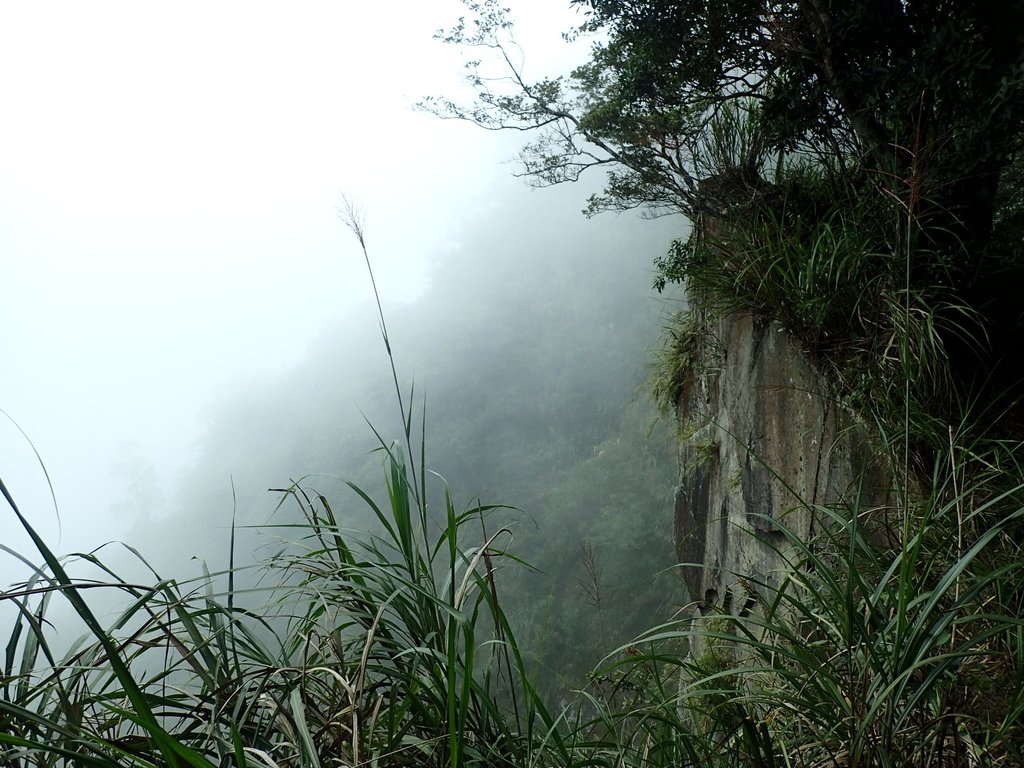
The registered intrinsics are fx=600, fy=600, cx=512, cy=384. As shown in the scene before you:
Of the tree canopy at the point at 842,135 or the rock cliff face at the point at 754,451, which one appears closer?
the tree canopy at the point at 842,135

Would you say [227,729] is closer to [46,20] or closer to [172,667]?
[172,667]

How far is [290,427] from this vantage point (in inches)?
1182

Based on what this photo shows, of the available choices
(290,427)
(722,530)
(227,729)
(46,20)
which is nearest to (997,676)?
(227,729)

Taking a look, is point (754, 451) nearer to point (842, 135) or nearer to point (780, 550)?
point (780, 550)

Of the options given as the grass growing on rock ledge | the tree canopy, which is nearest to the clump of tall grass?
the grass growing on rock ledge

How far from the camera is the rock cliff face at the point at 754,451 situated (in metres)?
2.29

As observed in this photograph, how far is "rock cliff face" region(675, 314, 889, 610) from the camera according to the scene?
7.50ft

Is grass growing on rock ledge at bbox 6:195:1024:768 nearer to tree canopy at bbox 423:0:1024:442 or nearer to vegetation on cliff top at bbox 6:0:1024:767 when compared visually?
vegetation on cliff top at bbox 6:0:1024:767

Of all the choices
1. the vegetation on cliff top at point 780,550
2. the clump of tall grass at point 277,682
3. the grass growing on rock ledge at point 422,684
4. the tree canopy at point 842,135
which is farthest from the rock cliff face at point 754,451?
the clump of tall grass at point 277,682

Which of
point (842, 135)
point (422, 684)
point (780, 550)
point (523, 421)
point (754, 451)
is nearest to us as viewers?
point (422, 684)

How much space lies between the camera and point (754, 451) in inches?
74.4

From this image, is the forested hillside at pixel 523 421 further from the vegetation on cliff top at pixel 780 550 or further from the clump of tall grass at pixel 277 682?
the clump of tall grass at pixel 277 682

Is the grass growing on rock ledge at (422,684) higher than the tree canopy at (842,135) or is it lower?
lower

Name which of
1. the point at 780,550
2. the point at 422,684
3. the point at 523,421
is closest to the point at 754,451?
the point at 780,550
